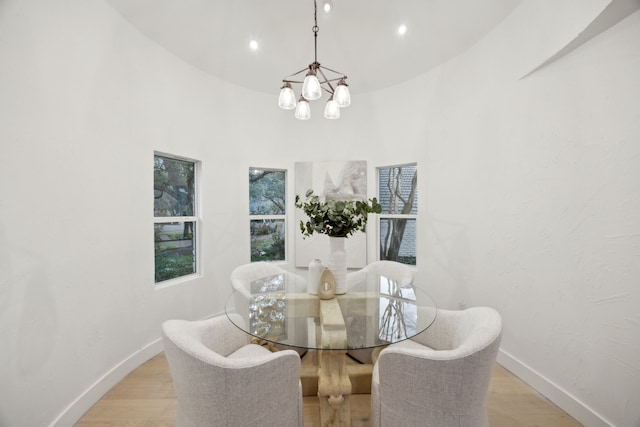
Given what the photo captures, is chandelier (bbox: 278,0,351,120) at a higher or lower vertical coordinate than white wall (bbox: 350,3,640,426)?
higher

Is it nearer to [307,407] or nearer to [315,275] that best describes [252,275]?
[315,275]

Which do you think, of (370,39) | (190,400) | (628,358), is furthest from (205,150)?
(628,358)

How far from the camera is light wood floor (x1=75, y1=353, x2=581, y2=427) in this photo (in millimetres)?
1666

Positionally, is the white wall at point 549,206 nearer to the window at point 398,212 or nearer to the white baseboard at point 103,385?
the window at point 398,212

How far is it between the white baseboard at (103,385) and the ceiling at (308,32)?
2.72 m

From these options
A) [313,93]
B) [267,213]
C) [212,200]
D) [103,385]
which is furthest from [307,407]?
[267,213]

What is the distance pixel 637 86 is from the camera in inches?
56.1

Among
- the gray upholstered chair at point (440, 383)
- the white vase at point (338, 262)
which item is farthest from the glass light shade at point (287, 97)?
the gray upholstered chair at point (440, 383)

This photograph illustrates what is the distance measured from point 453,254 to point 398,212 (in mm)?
869

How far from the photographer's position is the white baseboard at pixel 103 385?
161cm

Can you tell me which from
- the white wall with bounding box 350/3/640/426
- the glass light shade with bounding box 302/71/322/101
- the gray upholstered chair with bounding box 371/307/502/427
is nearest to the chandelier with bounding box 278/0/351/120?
the glass light shade with bounding box 302/71/322/101

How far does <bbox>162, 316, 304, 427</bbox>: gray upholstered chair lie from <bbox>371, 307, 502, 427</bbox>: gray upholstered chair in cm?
41

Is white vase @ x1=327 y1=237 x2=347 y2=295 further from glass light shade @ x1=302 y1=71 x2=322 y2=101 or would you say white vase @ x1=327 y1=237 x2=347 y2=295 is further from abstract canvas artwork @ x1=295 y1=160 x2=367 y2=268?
abstract canvas artwork @ x1=295 y1=160 x2=367 y2=268

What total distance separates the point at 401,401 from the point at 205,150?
2885mm
